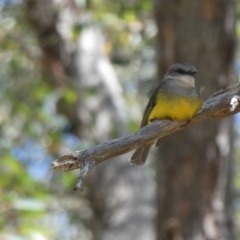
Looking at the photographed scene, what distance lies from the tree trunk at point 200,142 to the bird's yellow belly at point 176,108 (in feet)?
4.94

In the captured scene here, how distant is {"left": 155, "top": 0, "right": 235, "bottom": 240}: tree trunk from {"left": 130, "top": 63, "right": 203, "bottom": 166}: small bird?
1.32 meters

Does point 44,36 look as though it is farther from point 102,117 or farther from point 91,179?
point 91,179

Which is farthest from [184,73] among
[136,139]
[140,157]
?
[136,139]

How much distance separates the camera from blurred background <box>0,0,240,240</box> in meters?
4.17

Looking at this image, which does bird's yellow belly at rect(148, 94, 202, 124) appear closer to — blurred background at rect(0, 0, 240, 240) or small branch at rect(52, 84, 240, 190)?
small branch at rect(52, 84, 240, 190)

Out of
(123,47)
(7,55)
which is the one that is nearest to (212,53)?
(7,55)

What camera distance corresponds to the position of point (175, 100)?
254 cm

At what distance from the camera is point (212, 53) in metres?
4.16

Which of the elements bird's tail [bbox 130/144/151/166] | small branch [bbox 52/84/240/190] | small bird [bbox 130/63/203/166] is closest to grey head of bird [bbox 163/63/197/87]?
small bird [bbox 130/63/203/166]

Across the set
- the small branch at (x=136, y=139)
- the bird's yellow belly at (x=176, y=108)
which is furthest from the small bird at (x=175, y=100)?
the small branch at (x=136, y=139)

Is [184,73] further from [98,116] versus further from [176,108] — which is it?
[98,116]

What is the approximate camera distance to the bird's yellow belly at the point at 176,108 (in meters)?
2.32

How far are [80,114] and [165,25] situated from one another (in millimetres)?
2101

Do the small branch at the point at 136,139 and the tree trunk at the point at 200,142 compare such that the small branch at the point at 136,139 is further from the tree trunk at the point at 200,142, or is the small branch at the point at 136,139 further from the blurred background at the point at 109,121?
the tree trunk at the point at 200,142
